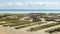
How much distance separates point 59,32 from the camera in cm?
1018

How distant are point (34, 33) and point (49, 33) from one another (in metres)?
1.13

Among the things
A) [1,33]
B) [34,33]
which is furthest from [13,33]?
[34,33]

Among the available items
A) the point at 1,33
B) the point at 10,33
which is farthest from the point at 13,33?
the point at 1,33

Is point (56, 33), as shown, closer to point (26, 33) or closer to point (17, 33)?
point (26, 33)

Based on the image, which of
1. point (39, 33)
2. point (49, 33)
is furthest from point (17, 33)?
point (49, 33)

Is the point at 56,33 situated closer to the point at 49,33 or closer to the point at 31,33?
the point at 49,33

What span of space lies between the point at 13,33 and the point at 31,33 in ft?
4.41

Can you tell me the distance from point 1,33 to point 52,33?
375 cm

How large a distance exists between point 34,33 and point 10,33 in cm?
180

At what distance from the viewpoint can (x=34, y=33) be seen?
10.0 metres

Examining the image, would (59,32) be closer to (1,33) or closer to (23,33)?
(23,33)

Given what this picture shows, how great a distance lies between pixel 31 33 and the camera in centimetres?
989

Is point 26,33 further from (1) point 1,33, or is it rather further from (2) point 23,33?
(1) point 1,33

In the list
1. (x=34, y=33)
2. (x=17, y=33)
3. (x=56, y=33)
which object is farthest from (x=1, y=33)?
(x=56, y=33)
